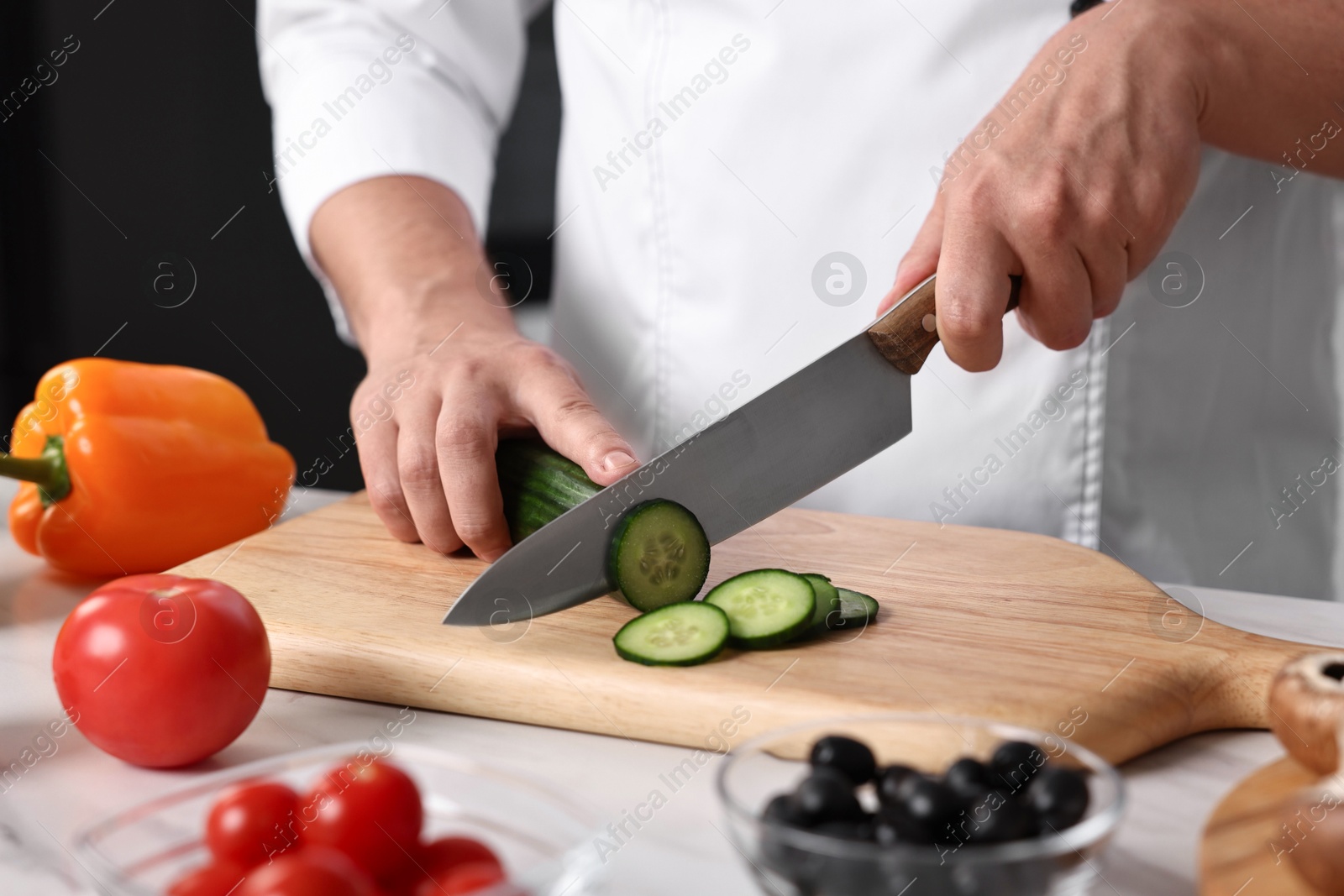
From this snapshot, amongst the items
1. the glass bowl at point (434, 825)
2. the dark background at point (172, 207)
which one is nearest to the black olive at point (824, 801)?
the glass bowl at point (434, 825)

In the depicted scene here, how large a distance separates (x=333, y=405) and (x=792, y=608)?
9.31 feet

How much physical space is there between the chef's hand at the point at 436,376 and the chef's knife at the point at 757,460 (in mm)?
98

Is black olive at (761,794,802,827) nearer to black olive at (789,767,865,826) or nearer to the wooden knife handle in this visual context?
black olive at (789,767,865,826)

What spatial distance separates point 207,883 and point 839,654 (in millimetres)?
609

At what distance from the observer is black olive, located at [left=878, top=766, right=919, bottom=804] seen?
26.1 inches

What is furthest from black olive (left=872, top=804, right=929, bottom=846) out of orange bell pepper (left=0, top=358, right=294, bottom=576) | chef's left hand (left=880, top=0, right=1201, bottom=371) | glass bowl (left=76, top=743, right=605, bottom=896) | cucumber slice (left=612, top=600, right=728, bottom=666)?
orange bell pepper (left=0, top=358, right=294, bottom=576)

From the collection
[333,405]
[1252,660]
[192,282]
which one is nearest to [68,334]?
[192,282]

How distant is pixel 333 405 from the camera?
3.66 meters

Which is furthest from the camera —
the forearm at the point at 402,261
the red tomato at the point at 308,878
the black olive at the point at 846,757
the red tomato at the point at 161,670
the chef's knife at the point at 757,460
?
the forearm at the point at 402,261

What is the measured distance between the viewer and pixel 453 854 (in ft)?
2.19

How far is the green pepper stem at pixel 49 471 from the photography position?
1.43 m

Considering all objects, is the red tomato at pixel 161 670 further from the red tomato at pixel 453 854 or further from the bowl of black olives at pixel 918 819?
the bowl of black olives at pixel 918 819

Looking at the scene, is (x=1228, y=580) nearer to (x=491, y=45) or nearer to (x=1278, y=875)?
(x=1278, y=875)

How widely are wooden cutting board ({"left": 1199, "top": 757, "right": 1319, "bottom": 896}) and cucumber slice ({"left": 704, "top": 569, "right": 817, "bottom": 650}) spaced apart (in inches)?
16.1
